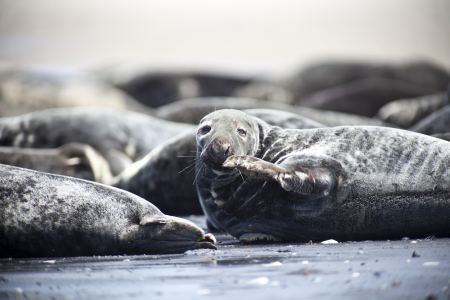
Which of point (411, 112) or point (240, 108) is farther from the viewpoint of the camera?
point (411, 112)

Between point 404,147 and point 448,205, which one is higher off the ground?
point 404,147

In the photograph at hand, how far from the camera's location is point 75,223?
312 centimetres

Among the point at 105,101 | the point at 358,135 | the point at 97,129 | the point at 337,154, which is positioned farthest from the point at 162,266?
the point at 105,101

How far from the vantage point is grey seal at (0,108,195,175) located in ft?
24.7

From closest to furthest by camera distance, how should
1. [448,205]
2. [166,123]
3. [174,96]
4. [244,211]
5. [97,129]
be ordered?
[448,205] → [244,211] → [97,129] → [166,123] → [174,96]

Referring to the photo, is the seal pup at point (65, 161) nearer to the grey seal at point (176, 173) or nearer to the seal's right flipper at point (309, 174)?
the grey seal at point (176, 173)

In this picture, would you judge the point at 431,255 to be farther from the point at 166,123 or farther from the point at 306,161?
the point at 166,123

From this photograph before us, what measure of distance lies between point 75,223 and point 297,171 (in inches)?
52.6

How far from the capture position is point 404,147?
11.8 feet

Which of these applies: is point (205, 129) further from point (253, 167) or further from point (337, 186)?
point (337, 186)

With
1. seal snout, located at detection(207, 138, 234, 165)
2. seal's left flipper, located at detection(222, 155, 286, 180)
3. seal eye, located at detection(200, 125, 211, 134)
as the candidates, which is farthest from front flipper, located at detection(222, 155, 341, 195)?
seal eye, located at detection(200, 125, 211, 134)

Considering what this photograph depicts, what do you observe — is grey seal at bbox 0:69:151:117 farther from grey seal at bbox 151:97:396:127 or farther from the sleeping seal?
the sleeping seal

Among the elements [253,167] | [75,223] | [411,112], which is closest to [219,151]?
[253,167]

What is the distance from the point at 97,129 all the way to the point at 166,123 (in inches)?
43.5
